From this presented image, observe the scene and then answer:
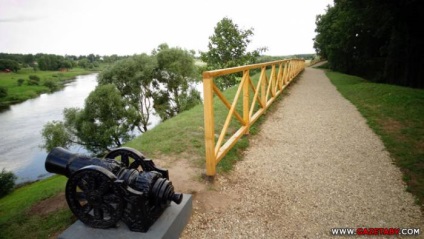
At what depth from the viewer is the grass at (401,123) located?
440cm

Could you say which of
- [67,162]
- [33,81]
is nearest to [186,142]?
[67,162]

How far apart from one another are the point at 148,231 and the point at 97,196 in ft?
2.07

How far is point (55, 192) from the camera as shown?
12.5 ft

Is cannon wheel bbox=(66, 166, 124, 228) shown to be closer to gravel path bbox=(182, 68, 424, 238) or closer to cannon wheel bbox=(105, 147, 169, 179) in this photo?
cannon wheel bbox=(105, 147, 169, 179)

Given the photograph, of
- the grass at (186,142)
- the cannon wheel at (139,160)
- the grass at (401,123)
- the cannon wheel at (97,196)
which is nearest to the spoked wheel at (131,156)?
the cannon wheel at (139,160)

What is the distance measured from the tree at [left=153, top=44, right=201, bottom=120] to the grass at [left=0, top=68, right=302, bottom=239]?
19358 millimetres

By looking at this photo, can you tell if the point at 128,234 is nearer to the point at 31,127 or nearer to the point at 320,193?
the point at 320,193

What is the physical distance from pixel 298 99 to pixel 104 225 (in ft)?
33.2

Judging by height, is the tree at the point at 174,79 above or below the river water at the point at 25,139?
above

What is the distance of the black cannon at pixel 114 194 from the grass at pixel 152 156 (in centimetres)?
65

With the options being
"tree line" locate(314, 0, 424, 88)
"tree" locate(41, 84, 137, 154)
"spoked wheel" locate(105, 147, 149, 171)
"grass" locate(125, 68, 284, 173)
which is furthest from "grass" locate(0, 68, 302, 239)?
"tree" locate(41, 84, 137, 154)

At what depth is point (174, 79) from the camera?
92.4 ft

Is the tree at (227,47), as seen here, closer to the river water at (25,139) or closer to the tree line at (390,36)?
the river water at (25,139)

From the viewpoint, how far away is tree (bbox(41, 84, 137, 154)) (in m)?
21.6
